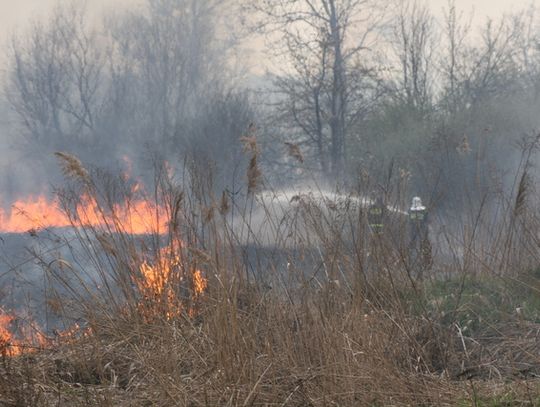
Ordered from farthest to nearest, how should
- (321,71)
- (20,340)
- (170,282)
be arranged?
(321,71), (20,340), (170,282)

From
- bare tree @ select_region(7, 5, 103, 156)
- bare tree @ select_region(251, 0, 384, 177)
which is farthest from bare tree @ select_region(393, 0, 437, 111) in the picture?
bare tree @ select_region(7, 5, 103, 156)

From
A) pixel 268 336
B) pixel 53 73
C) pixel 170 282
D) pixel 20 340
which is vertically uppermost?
pixel 53 73

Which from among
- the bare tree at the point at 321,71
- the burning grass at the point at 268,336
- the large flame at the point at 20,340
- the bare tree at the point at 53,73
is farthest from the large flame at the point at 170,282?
the bare tree at the point at 53,73

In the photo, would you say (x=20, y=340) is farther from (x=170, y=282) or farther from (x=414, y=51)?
(x=414, y=51)

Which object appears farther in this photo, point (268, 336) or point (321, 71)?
point (321, 71)

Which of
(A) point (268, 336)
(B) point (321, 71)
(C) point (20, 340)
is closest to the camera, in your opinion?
(A) point (268, 336)

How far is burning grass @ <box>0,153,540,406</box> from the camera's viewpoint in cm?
326

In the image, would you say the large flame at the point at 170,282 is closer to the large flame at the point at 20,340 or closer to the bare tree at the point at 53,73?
the large flame at the point at 20,340

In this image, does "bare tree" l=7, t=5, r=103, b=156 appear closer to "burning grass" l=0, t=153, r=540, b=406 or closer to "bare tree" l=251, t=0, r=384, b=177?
"bare tree" l=251, t=0, r=384, b=177

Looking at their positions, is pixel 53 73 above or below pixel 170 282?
above

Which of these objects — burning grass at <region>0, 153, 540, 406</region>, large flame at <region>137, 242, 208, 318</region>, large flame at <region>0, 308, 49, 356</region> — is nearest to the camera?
burning grass at <region>0, 153, 540, 406</region>

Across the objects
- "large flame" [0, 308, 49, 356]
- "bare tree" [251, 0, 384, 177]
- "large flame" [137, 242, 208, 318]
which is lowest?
"large flame" [0, 308, 49, 356]

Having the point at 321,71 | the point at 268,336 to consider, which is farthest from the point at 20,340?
the point at 321,71

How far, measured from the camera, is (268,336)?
361 centimetres
